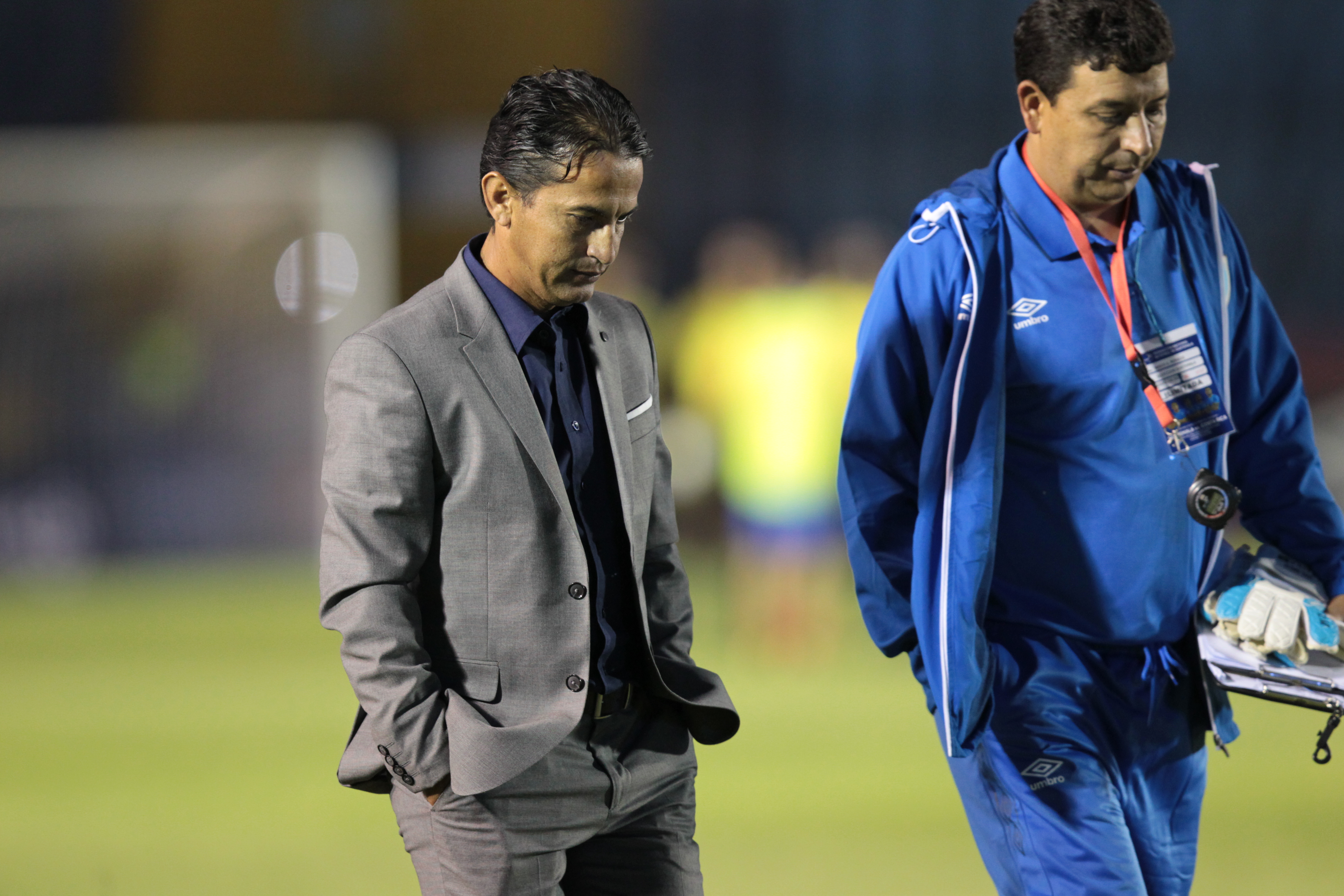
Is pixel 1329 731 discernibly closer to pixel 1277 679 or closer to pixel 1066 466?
pixel 1277 679

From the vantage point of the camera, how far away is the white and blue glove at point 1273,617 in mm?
2324

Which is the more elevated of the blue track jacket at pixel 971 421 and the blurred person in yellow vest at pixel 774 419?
the blue track jacket at pixel 971 421

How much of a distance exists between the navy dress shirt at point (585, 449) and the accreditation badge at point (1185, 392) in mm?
933

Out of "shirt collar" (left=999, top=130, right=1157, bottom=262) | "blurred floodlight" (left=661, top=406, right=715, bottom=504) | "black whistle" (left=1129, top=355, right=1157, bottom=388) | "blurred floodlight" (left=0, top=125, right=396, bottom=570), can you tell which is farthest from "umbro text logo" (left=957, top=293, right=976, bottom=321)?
"blurred floodlight" (left=0, top=125, right=396, bottom=570)

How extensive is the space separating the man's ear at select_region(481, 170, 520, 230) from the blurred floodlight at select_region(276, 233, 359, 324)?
8.82 meters

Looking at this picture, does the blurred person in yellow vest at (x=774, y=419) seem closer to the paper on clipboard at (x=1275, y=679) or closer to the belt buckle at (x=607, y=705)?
the paper on clipboard at (x=1275, y=679)

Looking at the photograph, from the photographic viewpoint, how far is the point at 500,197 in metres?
2.04

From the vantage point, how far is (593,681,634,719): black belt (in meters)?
2.08

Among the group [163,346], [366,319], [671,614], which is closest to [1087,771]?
[671,614]

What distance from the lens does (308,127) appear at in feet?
47.5

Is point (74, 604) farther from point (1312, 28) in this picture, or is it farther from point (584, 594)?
point (1312, 28)

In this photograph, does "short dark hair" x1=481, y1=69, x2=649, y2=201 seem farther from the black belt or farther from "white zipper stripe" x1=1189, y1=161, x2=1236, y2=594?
"white zipper stripe" x1=1189, y1=161, x2=1236, y2=594

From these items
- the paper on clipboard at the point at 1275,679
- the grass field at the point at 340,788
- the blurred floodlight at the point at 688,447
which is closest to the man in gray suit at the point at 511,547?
the paper on clipboard at the point at 1275,679

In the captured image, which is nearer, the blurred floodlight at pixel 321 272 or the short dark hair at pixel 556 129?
the short dark hair at pixel 556 129
